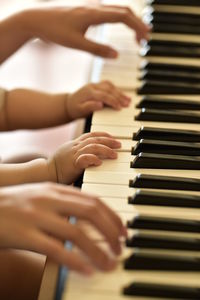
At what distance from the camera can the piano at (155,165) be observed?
759 mm

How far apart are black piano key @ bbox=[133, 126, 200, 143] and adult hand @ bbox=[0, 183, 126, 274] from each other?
1.08 feet

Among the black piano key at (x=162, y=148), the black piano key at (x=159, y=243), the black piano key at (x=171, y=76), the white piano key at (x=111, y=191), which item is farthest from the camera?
the black piano key at (x=171, y=76)

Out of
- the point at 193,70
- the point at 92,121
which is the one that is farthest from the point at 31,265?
the point at 193,70

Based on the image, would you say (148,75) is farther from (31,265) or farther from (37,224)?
(37,224)

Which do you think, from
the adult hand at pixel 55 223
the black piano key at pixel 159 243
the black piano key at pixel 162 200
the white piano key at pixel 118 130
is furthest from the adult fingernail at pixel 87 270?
the white piano key at pixel 118 130

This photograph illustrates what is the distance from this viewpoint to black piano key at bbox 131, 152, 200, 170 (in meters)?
0.99

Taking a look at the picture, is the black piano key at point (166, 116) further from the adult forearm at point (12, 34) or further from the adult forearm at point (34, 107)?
the adult forearm at point (12, 34)

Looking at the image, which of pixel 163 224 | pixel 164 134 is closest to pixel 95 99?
pixel 164 134

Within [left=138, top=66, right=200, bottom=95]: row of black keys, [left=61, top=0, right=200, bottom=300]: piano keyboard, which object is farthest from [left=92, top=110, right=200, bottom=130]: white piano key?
[left=138, top=66, right=200, bottom=95]: row of black keys

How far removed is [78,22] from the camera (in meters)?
1.36

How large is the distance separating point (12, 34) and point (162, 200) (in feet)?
2.48

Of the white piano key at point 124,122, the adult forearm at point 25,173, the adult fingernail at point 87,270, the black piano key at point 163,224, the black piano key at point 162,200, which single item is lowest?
the adult fingernail at point 87,270

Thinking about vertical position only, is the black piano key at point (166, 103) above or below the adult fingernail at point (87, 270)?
above

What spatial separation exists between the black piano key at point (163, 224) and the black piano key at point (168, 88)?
1.46 feet
